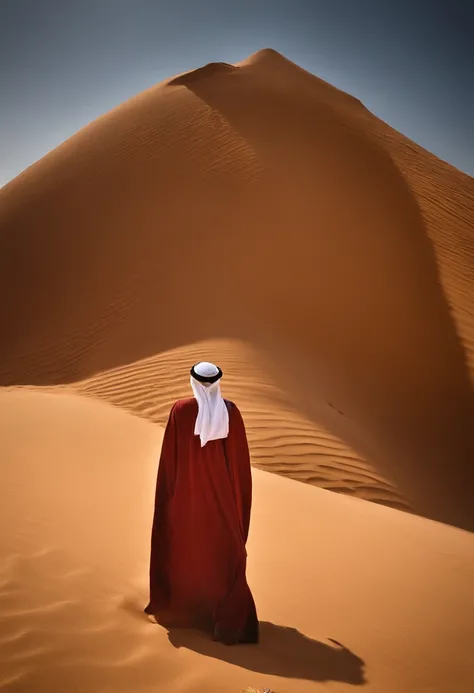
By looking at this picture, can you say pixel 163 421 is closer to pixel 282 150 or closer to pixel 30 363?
pixel 30 363

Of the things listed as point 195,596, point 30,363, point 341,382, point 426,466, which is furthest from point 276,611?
point 30,363

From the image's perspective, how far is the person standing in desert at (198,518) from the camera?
332 centimetres

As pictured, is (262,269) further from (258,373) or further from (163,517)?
(163,517)

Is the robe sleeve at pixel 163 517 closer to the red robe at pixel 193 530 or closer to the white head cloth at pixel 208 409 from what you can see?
the red robe at pixel 193 530

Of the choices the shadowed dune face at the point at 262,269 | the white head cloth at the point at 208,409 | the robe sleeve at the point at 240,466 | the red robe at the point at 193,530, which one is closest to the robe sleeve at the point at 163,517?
the red robe at the point at 193,530

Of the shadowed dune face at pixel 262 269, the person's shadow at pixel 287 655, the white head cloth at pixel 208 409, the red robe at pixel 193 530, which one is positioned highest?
the shadowed dune face at pixel 262 269

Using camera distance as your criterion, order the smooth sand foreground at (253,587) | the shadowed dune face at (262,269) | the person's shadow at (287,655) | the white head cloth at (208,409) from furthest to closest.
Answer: the shadowed dune face at (262,269)
the white head cloth at (208,409)
the person's shadow at (287,655)
the smooth sand foreground at (253,587)

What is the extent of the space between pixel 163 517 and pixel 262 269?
10.9 m

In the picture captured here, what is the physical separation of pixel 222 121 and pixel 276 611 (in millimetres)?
18733

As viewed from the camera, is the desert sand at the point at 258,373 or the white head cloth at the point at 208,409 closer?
the desert sand at the point at 258,373

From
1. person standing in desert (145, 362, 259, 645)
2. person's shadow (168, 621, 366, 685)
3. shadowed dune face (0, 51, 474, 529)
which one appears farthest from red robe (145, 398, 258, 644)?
shadowed dune face (0, 51, 474, 529)

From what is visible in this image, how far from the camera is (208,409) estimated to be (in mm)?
3324

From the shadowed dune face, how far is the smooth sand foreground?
2750mm

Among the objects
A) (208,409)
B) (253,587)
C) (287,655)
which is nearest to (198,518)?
(208,409)
